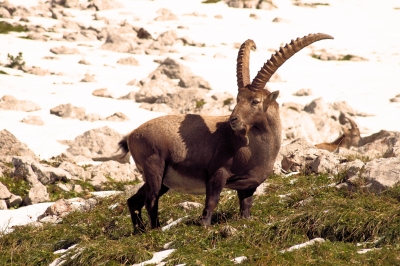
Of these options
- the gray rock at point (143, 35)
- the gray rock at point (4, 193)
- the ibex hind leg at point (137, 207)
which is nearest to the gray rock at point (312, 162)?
the ibex hind leg at point (137, 207)

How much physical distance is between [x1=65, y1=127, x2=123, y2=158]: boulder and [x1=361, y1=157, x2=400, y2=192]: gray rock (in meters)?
11.5

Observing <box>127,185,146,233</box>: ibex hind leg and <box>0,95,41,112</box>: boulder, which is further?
<box>0,95,41,112</box>: boulder

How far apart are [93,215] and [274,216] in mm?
3672

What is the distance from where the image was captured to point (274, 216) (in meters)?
11.2

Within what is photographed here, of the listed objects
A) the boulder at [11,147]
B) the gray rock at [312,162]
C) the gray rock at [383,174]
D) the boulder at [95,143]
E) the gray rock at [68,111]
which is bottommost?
the gray rock at [68,111]

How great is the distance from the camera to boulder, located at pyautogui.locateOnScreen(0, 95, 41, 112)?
90.9ft

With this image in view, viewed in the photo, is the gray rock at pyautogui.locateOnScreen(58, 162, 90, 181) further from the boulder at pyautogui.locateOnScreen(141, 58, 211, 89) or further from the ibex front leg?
the boulder at pyautogui.locateOnScreen(141, 58, 211, 89)

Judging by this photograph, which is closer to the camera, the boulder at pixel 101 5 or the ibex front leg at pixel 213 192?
the ibex front leg at pixel 213 192

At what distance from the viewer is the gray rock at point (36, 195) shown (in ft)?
51.2

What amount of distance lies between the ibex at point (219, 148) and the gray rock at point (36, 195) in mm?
4457

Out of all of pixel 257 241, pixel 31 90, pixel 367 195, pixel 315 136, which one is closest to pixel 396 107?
pixel 315 136

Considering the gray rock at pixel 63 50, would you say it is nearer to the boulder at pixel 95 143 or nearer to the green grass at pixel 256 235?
the boulder at pixel 95 143

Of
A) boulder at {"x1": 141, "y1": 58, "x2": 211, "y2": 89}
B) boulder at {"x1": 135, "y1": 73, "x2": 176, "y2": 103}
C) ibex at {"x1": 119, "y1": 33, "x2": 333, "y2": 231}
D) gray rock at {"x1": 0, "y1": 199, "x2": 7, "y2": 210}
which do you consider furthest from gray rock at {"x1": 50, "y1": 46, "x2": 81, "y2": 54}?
ibex at {"x1": 119, "y1": 33, "x2": 333, "y2": 231}

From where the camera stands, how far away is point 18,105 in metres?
27.8
